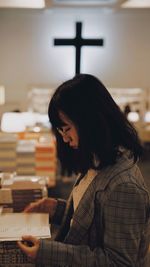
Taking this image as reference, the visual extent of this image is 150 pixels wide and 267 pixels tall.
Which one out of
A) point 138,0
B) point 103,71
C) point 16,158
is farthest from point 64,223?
point 103,71

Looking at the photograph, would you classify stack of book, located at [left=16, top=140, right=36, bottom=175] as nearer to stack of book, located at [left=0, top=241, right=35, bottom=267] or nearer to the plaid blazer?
stack of book, located at [left=0, top=241, right=35, bottom=267]

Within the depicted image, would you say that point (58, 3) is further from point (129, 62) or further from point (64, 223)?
point (64, 223)

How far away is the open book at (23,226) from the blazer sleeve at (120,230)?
242 millimetres

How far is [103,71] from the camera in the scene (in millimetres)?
7332

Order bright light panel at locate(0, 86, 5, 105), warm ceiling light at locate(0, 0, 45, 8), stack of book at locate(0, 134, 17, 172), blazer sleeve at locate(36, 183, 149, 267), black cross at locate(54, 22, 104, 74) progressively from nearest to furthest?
blazer sleeve at locate(36, 183, 149, 267) → stack of book at locate(0, 134, 17, 172) → black cross at locate(54, 22, 104, 74) → warm ceiling light at locate(0, 0, 45, 8) → bright light panel at locate(0, 86, 5, 105)

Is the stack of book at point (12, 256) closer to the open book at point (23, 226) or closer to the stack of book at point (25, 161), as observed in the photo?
the open book at point (23, 226)

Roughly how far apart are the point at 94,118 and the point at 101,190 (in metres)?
0.21

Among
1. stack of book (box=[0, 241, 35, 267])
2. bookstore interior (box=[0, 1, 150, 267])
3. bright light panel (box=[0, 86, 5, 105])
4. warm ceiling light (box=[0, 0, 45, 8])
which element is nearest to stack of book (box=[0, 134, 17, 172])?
bookstore interior (box=[0, 1, 150, 267])

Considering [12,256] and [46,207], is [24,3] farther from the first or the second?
[12,256]

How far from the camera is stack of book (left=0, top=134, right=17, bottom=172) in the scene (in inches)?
118

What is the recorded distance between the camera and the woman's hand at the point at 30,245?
1.05 meters

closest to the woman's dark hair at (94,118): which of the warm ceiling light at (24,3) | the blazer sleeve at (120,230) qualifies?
the blazer sleeve at (120,230)

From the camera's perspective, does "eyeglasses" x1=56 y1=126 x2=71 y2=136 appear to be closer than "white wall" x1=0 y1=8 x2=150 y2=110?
Yes

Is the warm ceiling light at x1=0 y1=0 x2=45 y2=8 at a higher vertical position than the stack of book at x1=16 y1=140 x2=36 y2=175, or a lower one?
higher
